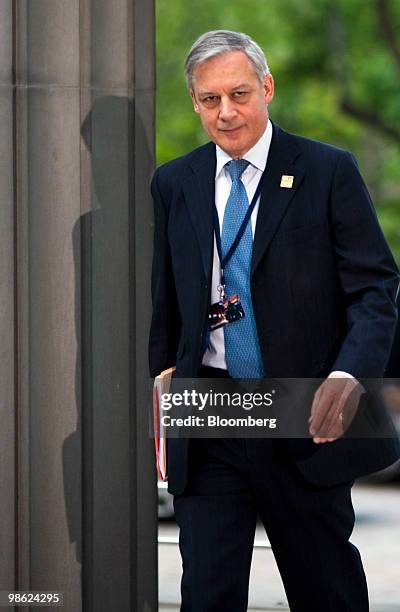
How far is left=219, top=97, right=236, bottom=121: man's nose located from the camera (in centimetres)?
356

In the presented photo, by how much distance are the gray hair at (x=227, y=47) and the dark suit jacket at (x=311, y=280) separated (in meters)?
0.22

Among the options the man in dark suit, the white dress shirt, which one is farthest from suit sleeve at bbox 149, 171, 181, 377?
the white dress shirt

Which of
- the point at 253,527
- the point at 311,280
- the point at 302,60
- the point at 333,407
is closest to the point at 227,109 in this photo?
the point at 311,280

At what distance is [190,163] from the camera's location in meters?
3.81

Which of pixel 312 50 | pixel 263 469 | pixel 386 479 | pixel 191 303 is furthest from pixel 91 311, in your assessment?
pixel 312 50

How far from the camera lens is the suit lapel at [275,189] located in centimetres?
356

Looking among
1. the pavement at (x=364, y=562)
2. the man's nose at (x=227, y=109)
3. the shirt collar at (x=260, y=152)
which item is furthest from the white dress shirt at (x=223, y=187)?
the pavement at (x=364, y=562)

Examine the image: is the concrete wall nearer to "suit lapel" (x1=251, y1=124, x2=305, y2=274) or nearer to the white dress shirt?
the white dress shirt

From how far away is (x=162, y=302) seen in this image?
3.81 meters

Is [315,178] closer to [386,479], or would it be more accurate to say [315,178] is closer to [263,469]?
[263,469]

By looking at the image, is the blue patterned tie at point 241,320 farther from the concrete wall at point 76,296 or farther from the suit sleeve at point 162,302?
the concrete wall at point 76,296

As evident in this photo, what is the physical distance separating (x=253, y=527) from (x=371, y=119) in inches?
644

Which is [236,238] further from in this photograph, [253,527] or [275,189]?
[253,527]

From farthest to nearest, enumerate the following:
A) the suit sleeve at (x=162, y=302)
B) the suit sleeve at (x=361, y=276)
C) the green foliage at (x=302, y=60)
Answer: the green foliage at (x=302, y=60)
the suit sleeve at (x=162, y=302)
the suit sleeve at (x=361, y=276)
